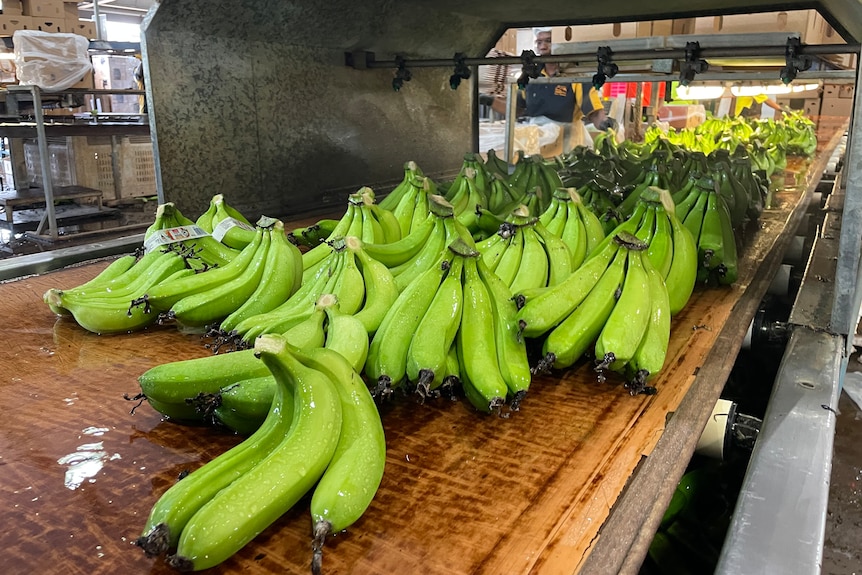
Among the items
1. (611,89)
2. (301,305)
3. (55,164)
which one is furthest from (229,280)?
(611,89)

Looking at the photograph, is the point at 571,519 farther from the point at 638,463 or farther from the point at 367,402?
the point at 367,402

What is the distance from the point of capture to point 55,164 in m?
7.91

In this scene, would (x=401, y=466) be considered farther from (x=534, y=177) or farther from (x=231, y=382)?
(x=534, y=177)

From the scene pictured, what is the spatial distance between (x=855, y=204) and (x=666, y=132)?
519 centimetres

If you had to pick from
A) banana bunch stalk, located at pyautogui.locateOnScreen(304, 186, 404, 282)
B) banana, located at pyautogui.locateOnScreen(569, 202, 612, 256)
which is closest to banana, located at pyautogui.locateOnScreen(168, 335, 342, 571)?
Answer: banana bunch stalk, located at pyautogui.locateOnScreen(304, 186, 404, 282)

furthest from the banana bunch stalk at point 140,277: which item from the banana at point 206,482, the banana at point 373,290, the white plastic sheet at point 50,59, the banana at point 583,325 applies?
the white plastic sheet at point 50,59

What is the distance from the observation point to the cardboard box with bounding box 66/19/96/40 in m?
8.18

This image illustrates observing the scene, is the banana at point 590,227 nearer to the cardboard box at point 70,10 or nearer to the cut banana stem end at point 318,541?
the cut banana stem end at point 318,541

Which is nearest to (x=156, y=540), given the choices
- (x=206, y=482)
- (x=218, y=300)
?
(x=206, y=482)

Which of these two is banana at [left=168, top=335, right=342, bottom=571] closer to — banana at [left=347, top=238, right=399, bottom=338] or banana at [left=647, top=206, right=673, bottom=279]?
banana at [left=347, top=238, right=399, bottom=338]

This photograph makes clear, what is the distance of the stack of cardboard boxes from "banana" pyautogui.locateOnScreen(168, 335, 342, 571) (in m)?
8.92

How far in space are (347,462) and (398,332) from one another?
43cm

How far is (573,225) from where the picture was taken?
206 cm

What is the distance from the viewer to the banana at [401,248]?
1.84 metres
